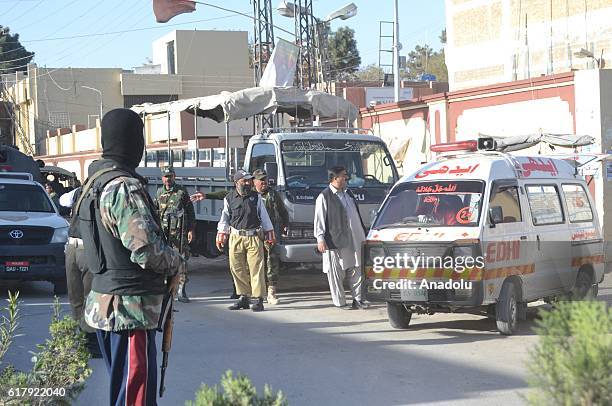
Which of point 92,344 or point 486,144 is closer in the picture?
point 92,344

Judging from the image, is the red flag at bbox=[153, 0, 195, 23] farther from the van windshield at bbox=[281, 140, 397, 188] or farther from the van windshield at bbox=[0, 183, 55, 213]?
the van windshield at bbox=[281, 140, 397, 188]

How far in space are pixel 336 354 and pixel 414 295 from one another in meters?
1.24

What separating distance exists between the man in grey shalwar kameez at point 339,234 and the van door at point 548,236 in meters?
2.45

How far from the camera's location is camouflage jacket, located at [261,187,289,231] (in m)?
13.0

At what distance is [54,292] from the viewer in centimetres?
1436

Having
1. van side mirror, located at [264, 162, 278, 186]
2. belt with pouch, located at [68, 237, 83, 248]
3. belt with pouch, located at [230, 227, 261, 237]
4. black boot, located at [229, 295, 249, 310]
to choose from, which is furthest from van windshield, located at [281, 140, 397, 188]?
belt with pouch, located at [68, 237, 83, 248]

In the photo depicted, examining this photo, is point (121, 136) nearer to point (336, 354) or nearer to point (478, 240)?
point (336, 354)

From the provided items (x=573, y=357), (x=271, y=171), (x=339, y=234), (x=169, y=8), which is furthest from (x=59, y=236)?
(x=169, y=8)

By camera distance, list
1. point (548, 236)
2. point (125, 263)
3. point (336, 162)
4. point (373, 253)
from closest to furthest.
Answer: point (125, 263)
point (373, 253)
point (548, 236)
point (336, 162)

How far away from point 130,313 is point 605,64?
24916mm

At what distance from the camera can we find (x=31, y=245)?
45.2 feet

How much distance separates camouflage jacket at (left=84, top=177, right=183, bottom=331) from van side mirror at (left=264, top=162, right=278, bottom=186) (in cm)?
878

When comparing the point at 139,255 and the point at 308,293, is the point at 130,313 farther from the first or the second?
the point at 308,293

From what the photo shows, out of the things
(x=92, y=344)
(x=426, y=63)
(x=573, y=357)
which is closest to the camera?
(x=573, y=357)
